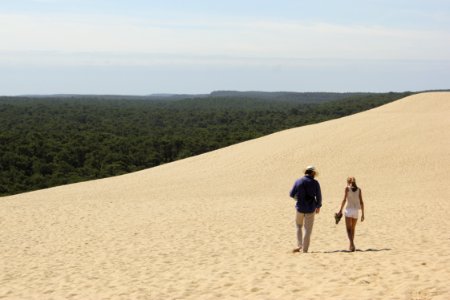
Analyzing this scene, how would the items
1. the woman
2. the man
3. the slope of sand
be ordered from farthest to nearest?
the woman, the man, the slope of sand

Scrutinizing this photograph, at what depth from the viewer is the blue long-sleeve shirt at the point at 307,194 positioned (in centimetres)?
1006

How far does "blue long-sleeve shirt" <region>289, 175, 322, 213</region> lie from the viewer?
33.0 feet

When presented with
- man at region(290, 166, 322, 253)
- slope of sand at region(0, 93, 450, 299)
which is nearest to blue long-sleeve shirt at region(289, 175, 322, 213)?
man at region(290, 166, 322, 253)

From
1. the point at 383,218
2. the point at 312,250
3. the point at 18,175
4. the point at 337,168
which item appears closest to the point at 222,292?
Answer: the point at 312,250

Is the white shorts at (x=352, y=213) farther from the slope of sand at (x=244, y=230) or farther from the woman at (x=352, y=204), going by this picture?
the slope of sand at (x=244, y=230)

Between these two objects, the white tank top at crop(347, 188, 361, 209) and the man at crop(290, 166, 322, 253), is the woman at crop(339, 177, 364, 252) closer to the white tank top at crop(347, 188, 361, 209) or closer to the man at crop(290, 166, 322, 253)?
the white tank top at crop(347, 188, 361, 209)

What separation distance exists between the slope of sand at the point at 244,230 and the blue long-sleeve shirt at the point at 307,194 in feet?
2.68

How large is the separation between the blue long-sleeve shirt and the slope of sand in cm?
82

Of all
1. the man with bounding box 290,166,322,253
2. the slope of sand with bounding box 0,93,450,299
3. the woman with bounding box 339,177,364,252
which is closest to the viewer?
the slope of sand with bounding box 0,93,450,299

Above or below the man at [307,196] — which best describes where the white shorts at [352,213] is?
below

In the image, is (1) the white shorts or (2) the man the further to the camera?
(1) the white shorts

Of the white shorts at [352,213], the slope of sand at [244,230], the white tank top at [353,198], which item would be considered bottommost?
the slope of sand at [244,230]

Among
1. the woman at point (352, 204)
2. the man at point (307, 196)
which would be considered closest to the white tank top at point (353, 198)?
the woman at point (352, 204)

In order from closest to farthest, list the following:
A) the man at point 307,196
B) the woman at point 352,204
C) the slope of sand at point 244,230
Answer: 1. the slope of sand at point 244,230
2. the man at point 307,196
3. the woman at point 352,204
